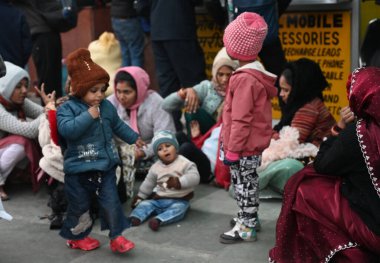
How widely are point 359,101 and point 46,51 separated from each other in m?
4.53

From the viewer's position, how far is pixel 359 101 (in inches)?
154

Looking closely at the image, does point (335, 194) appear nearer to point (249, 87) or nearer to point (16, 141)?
point (249, 87)

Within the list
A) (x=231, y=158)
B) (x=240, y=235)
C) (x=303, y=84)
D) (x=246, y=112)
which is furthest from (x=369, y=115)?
(x=303, y=84)

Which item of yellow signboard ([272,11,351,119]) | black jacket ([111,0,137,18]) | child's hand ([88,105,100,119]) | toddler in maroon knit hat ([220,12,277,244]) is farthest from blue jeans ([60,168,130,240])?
black jacket ([111,0,137,18])

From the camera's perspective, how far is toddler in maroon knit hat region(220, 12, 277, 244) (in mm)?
4734

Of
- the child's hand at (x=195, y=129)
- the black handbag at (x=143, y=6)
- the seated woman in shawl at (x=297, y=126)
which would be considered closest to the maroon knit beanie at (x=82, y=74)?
the seated woman in shawl at (x=297, y=126)

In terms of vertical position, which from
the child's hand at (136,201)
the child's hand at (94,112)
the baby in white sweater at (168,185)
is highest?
the child's hand at (94,112)

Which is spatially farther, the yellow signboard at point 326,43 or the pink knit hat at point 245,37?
the yellow signboard at point 326,43

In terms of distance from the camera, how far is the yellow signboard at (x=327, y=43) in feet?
23.6

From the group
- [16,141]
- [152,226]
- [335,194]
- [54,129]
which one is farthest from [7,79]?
[335,194]

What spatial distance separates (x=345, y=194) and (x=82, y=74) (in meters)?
1.82

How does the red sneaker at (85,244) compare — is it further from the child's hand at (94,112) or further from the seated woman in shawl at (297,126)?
the seated woman in shawl at (297,126)

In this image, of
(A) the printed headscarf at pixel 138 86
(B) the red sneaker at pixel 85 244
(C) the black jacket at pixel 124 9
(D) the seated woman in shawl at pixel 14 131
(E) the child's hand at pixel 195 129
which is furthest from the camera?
(C) the black jacket at pixel 124 9

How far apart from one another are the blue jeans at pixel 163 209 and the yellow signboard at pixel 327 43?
7.69 feet
